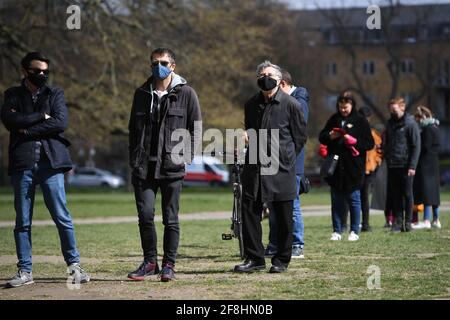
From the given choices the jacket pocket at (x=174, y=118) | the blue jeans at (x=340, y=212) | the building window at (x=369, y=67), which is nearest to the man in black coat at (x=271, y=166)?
the jacket pocket at (x=174, y=118)

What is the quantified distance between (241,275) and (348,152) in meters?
5.17

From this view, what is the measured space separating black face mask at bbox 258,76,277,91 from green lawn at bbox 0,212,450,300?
71.8 inches

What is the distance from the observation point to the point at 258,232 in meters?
10.2

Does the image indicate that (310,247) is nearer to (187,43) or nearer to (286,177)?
(286,177)

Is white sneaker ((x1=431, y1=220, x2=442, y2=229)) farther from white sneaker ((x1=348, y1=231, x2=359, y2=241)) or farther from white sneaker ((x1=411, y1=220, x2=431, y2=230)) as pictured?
white sneaker ((x1=348, y1=231, x2=359, y2=241))

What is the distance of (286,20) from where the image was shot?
198 feet

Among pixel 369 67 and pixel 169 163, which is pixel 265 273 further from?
pixel 369 67

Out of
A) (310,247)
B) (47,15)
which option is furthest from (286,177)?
(47,15)

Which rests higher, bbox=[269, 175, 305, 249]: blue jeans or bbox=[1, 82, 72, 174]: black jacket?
bbox=[1, 82, 72, 174]: black jacket

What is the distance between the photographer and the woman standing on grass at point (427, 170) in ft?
58.2

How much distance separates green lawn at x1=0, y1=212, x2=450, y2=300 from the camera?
8.50m

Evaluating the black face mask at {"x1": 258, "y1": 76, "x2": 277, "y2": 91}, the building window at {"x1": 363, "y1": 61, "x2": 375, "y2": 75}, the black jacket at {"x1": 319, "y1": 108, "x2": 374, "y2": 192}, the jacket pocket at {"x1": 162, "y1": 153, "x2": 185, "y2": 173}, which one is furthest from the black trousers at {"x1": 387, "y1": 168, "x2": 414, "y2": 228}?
the building window at {"x1": 363, "y1": 61, "x2": 375, "y2": 75}

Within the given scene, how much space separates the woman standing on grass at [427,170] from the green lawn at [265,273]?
1589 millimetres

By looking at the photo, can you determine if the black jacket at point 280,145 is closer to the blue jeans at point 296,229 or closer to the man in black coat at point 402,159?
the blue jeans at point 296,229
